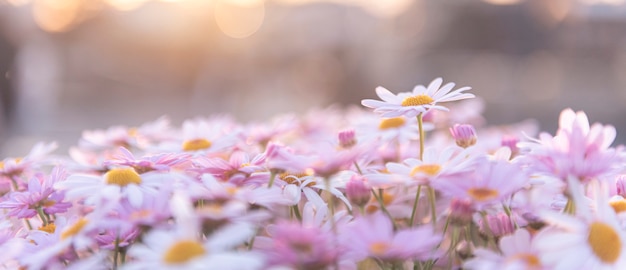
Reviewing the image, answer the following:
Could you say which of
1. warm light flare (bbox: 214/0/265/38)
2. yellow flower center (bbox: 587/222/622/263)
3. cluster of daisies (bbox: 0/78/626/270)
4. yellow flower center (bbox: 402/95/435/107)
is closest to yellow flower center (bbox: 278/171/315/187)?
cluster of daisies (bbox: 0/78/626/270)

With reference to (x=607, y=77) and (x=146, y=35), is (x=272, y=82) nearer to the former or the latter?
(x=146, y=35)

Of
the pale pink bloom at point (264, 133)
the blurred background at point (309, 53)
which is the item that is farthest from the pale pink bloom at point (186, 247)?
the blurred background at point (309, 53)

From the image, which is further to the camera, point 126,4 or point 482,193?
point 126,4

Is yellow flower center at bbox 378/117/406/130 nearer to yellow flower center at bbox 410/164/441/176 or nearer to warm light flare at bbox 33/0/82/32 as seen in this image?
yellow flower center at bbox 410/164/441/176

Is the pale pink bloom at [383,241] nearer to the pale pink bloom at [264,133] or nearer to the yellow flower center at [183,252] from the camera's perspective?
the yellow flower center at [183,252]

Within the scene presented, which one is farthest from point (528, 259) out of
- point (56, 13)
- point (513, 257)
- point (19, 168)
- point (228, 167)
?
point (56, 13)

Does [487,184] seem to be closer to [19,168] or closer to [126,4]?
[19,168]
